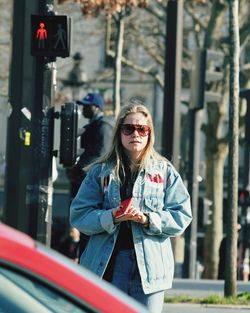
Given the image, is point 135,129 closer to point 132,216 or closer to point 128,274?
point 132,216

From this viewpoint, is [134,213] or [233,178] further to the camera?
[233,178]

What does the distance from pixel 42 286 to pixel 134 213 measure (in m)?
3.43

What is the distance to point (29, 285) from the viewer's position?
11.8 ft

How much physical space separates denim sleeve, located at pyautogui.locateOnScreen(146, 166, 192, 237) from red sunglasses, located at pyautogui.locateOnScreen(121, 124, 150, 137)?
0.23 metres

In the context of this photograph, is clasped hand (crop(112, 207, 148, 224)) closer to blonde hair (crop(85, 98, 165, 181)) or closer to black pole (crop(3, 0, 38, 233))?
blonde hair (crop(85, 98, 165, 181))

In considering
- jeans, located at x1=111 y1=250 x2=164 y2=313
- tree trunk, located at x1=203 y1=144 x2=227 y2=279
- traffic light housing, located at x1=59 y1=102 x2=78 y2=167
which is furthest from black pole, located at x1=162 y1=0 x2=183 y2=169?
tree trunk, located at x1=203 y1=144 x2=227 y2=279

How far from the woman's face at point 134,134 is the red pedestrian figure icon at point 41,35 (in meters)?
4.51

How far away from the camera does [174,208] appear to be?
24.0 ft

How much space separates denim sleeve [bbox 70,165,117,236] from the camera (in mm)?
7203

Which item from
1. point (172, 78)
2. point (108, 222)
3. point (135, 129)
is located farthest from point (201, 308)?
point (172, 78)

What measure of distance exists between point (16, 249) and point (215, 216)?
30118 millimetres

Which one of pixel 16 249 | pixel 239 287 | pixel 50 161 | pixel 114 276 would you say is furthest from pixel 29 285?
pixel 239 287

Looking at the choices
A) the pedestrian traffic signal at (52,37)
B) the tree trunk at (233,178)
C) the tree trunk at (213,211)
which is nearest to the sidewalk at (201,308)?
the tree trunk at (233,178)

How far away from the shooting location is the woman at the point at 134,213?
279 inches
